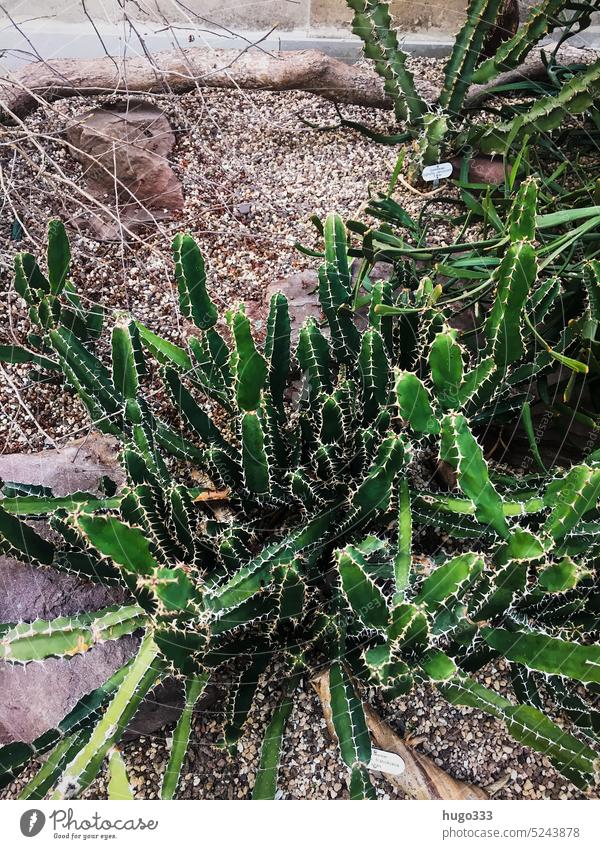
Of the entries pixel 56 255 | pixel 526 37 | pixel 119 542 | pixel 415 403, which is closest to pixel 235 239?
pixel 56 255

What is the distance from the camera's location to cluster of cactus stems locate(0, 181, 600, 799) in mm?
550

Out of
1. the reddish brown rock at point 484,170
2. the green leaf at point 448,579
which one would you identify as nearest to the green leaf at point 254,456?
the green leaf at point 448,579

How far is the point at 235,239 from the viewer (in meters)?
1.19

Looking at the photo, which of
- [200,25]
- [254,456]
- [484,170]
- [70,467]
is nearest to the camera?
[254,456]

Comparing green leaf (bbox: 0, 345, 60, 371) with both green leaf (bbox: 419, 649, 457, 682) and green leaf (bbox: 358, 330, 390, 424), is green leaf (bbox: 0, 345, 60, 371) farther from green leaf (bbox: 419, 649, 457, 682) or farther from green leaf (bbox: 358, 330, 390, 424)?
green leaf (bbox: 419, 649, 457, 682)

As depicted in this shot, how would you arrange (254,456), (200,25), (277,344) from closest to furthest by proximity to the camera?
(254,456)
(277,344)
(200,25)

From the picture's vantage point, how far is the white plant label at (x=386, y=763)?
694 mm

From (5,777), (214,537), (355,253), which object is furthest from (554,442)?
(5,777)

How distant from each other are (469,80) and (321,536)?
3.04 ft

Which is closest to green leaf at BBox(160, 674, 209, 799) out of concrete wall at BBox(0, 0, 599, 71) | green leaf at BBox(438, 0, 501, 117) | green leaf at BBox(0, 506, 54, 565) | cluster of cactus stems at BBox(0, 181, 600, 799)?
cluster of cactus stems at BBox(0, 181, 600, 799)

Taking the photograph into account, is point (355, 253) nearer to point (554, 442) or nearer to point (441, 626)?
point (554, 442)

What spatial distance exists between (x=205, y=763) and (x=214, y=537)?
26cm

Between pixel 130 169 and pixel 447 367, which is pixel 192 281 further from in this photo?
pixel 130 169
